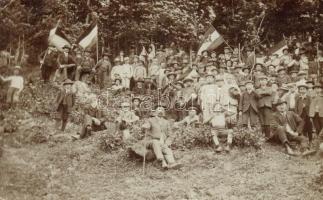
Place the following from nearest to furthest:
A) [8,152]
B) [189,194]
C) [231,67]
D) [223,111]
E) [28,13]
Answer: [189,194]
[8,152]
[223,111]
[28,13]
[231,67]

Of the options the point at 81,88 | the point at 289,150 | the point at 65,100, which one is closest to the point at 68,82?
the point at 81,88

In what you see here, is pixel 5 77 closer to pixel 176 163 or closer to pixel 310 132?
pixel 176 163

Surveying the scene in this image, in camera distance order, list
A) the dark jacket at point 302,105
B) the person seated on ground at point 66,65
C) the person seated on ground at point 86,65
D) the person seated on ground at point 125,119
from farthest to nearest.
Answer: the person seated on ground at point 86,65, the person seated on ground at point 66,65, the dark jacket at point 302,105, the person seated on ground at point 125,119

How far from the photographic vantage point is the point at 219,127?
9.30m

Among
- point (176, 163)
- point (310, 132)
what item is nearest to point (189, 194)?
point (176, 163)

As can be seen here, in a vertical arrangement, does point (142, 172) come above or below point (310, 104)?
below

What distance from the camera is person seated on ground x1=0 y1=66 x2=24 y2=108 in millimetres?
9672

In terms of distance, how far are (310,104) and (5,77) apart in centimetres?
482

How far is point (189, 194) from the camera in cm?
827

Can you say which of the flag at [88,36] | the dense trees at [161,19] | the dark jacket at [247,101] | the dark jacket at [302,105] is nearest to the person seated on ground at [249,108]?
the dark jacket at [247,101]

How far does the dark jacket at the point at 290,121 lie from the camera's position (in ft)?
30.8

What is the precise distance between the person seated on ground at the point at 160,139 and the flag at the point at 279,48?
3.49m

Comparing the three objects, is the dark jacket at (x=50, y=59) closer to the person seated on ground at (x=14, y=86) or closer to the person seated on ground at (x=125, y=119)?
the person seated on ground at (x=14, y=86)

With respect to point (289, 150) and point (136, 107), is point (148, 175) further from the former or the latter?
point (289, 150)
